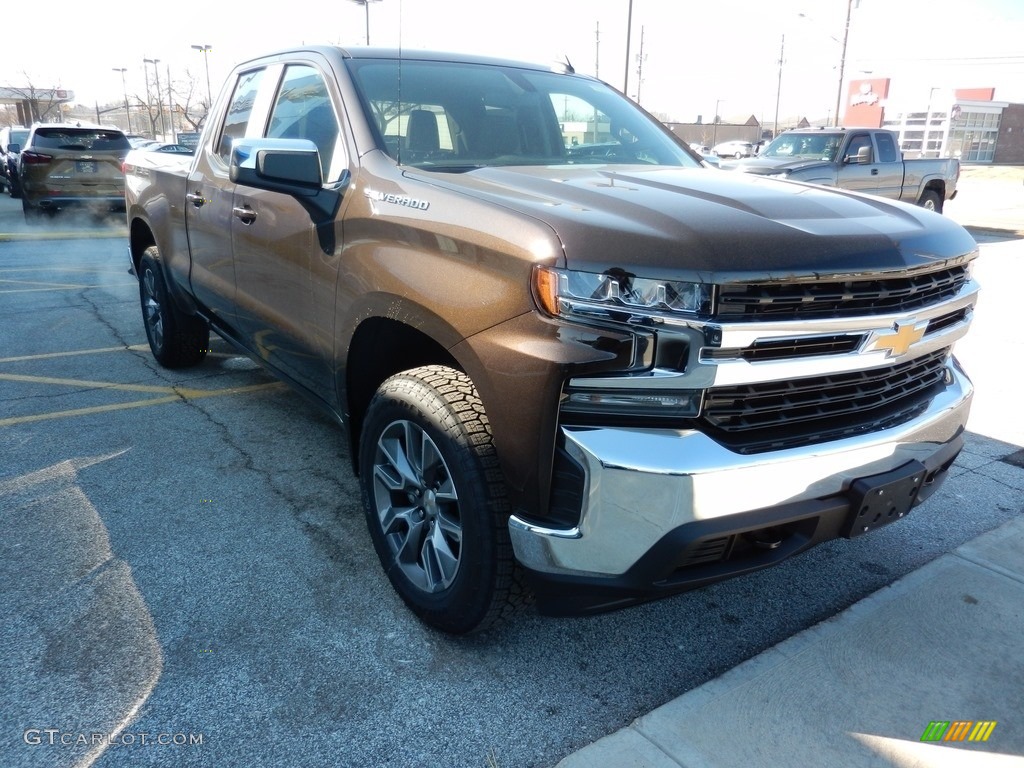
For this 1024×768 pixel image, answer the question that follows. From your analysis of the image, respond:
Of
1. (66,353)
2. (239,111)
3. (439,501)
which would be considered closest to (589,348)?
(439,501)

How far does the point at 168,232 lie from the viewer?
4.89 m

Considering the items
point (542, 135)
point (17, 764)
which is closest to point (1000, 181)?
point (542, 135)

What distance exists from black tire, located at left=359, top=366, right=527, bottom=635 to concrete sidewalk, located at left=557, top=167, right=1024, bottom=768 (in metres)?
0.55

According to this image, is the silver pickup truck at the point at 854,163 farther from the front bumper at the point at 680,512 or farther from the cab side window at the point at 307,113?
the front bumper at the point at 680,512

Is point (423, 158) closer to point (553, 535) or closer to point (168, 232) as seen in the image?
point (553, 535)

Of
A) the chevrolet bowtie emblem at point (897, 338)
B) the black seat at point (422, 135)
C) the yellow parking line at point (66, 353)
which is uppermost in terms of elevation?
the black seat at point (422, 135)

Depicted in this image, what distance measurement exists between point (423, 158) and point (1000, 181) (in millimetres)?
41027

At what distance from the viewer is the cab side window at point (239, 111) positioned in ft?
13.4

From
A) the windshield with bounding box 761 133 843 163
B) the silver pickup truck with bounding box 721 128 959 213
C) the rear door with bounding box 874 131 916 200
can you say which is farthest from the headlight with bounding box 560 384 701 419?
the rear door with bounding box 874 131 916 200

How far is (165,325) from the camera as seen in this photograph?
5402 mm

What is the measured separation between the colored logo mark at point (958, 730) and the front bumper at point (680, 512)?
2.03 feet

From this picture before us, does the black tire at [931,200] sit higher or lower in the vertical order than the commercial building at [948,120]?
lower

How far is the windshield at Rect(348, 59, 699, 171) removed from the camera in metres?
3.16

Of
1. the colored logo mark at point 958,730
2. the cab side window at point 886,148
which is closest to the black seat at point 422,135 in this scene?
the colored logo mark at point 958,730
